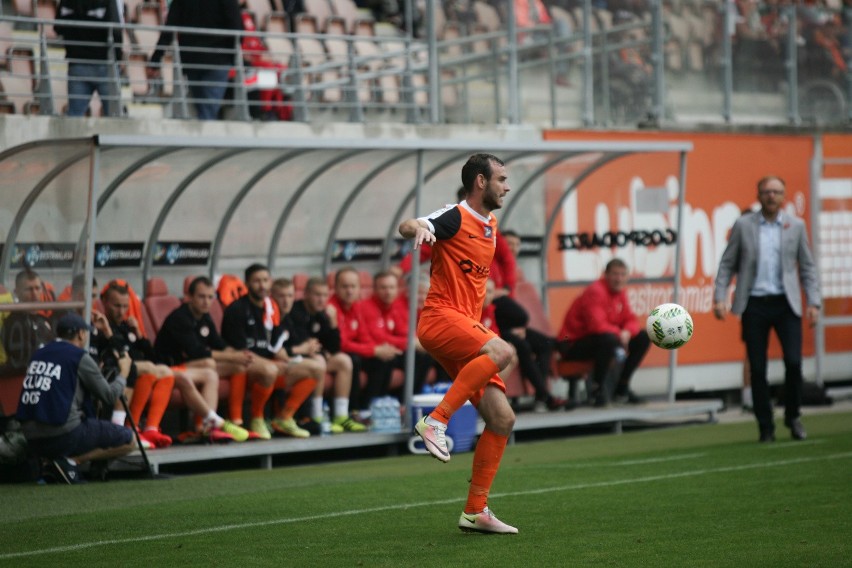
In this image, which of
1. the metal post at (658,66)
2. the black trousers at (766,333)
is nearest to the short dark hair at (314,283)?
the black trousers at (766,333)

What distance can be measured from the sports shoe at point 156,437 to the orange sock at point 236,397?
2.82ft

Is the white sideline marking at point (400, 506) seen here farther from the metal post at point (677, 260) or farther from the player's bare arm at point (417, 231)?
the metal post at point (677, 260)

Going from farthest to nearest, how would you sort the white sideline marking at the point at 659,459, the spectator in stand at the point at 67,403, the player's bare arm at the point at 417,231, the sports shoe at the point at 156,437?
the sports shoe at the point at 156,437
the white sideline marking at the point at 659,459
the spectator in stand at the point at 67,403
the player's bare arm at the point at 417,231

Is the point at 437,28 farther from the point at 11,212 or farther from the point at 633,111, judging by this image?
the point at 11,212

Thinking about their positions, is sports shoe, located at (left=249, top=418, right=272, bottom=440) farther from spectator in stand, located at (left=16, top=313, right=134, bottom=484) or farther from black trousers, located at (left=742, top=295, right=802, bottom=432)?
black trousers, located at (left=742, top=295, right=802, bottom=432)

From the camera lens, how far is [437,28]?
56.5ft

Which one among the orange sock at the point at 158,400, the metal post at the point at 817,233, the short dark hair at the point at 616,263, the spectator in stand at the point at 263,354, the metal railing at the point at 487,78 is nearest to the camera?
the orange sock at the point at 158,400

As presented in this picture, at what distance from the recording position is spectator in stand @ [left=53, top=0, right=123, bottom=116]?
13.6 metres

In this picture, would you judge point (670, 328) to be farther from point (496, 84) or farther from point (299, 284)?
point (496, 84)

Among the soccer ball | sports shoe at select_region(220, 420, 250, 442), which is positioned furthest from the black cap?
the soccer ball

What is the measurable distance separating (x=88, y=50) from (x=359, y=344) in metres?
3.71

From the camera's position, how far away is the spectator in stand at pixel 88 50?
13555 mm

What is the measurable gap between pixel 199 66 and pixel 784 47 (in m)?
8.59

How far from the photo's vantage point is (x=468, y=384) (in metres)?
7.76
